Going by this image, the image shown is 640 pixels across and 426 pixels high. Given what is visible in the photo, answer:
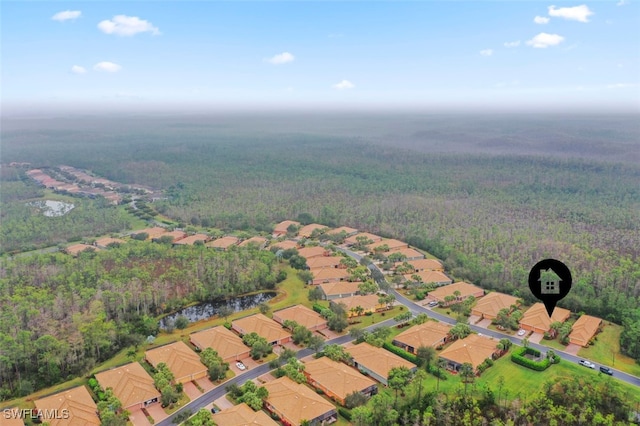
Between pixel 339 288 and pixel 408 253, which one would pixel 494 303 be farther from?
pixel 408 253

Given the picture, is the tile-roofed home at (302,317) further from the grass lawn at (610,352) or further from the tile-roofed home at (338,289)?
the grass lawn at (610,352)

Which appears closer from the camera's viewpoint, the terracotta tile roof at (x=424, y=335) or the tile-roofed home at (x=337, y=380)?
the tile-roofed home at (x=337, y=380)

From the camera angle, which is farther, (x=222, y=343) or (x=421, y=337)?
(x=421, y=337)

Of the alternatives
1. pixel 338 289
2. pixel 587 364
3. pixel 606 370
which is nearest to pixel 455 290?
pixel 338 289

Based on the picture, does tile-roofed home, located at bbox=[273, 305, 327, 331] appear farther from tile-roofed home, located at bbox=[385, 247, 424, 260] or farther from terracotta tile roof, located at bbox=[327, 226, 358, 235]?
terracotta tile roof, located at bbox=[327, 226, 358, 235]

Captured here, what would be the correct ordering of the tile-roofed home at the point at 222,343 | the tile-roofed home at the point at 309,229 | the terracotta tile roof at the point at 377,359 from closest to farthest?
the terracotta tile roof at the point at 377,359
the tile-roofed home at the point at 222,343
the tile-roofed home at the point at 309,229

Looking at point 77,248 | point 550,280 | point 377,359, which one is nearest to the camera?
point 550,280

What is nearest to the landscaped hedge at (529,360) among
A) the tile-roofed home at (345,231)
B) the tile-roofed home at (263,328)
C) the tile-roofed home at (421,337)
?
the tile-roofed home at (421,337)

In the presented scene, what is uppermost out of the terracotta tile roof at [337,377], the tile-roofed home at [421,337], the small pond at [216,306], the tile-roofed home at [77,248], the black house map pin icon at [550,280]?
the black house map pin icon at [550,280]
